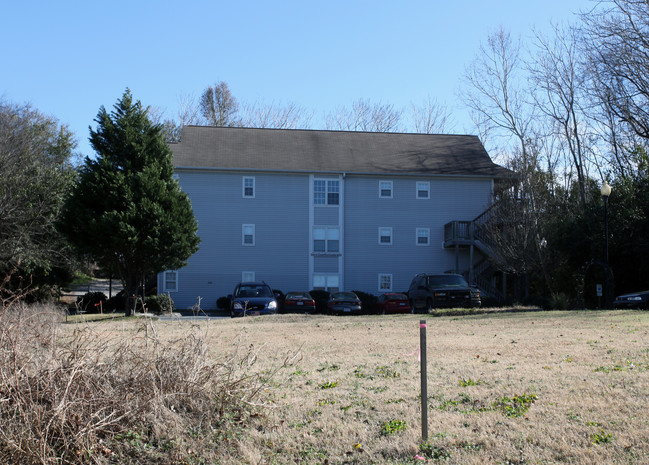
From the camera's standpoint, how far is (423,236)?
35.7 m

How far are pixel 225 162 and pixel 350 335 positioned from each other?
2142 cm

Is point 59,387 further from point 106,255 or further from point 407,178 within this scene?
point 407,178

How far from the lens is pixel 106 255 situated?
25031mm

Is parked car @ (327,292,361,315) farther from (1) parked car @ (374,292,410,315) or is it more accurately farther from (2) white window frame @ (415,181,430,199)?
(2) white window frame @ (415,181,430,199)

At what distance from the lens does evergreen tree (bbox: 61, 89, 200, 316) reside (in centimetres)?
2422

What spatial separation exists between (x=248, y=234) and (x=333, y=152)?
703 cm

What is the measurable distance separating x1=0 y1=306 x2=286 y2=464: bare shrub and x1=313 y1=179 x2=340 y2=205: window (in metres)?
28.6

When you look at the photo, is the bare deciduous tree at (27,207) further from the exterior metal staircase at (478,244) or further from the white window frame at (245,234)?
the exterior metal staircase at (478,244)

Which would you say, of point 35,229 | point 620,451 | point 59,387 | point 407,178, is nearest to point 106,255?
point 35,229

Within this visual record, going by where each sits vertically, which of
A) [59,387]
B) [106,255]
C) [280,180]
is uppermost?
[280,180]

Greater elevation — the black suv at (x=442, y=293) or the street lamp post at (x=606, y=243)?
the street lamp post at (x=606, y=243)

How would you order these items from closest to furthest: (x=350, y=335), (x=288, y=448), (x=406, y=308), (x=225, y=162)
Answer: (x=288, y=448) < (x=350, y=335) < (x=406, y=308) < (x=225, y=162)

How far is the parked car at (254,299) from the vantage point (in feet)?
80.9

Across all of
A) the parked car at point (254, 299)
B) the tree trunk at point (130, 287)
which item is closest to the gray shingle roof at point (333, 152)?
the tree trunk at point (130, 287)
